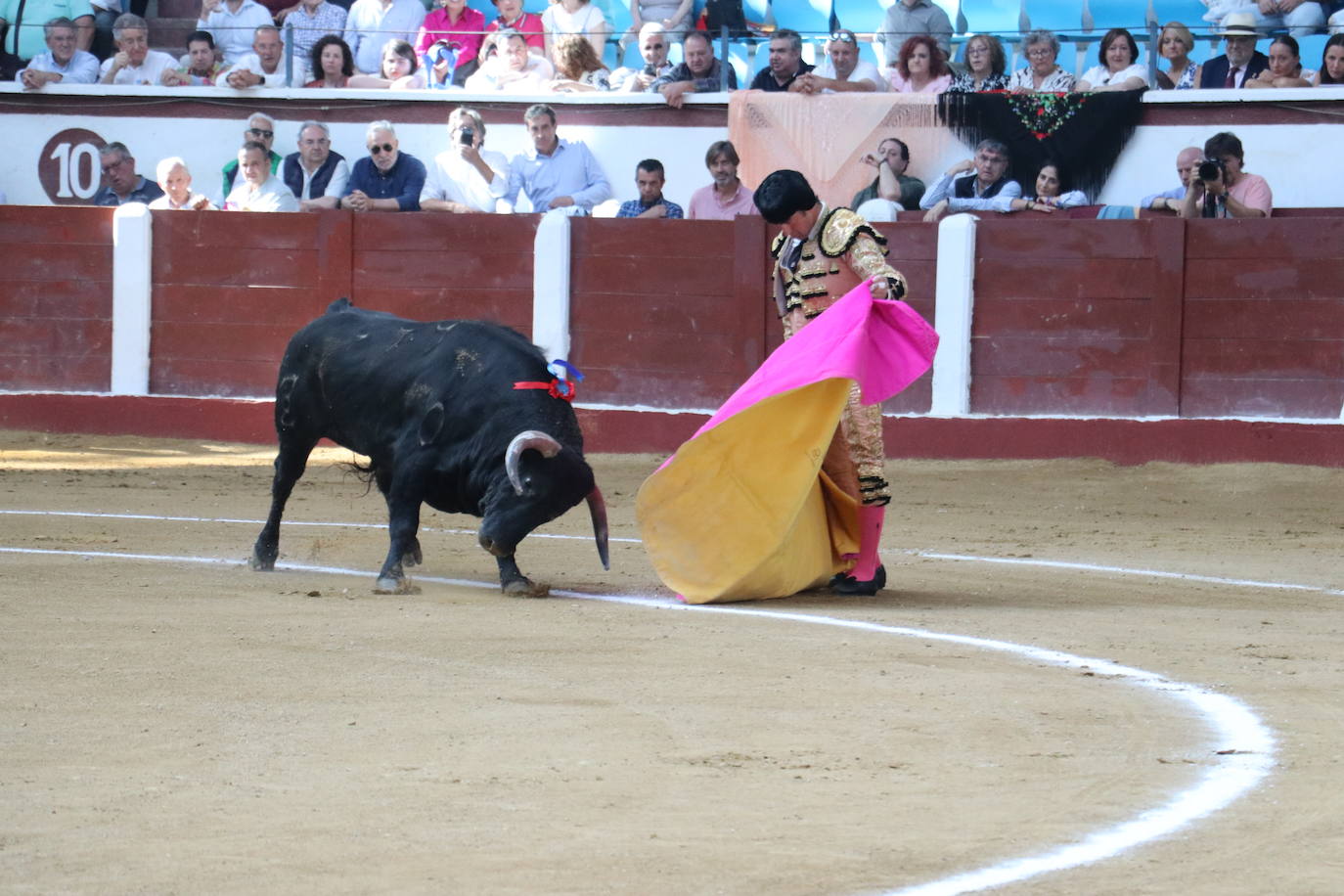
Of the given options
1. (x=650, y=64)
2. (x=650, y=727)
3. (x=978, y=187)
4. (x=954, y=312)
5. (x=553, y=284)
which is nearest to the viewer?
(x=650, y=727)

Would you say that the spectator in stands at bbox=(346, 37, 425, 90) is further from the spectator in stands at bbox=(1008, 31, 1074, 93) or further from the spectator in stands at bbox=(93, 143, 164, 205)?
the spectator in stands at bbox=(1008, 31, 1074, 93)

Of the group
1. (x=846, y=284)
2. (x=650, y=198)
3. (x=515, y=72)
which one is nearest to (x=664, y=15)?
(x=515, y=72)

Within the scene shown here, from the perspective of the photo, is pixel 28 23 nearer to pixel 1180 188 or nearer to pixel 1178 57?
pixel 1178 57

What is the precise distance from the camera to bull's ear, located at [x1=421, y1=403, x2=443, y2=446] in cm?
525

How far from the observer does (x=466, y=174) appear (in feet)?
32.6

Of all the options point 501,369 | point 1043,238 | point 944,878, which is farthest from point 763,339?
point 944,878

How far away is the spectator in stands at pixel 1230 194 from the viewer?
8.38 meters

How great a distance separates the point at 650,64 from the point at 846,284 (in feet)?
16.2

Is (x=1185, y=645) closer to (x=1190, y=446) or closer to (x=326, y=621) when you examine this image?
(x=326, y=621)

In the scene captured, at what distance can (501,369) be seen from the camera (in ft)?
17.3

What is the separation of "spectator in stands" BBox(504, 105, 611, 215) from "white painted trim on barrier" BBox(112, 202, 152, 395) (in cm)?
200

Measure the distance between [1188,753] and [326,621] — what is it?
2.15 meters

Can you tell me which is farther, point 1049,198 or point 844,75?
point 844,75

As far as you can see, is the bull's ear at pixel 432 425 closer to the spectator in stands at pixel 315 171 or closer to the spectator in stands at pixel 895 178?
the spectator in stands at pixel 895 178
